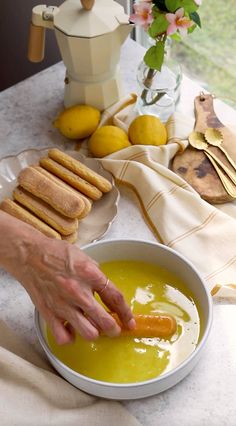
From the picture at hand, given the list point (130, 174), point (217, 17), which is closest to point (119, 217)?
point (130, 174)

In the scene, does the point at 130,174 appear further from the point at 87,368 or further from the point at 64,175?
the point at 87,368

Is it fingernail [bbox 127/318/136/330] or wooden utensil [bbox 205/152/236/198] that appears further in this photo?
wooden utensil [bbox 205/152/236/198]

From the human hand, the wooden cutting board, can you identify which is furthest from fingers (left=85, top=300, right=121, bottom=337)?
the wooden cutting board

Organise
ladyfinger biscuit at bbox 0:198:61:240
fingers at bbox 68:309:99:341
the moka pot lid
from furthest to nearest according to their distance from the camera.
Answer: the moka pot lid < ladyfinger biscuit at bbox 0:198:61:240 < fingers at bbox 68:309:99:341

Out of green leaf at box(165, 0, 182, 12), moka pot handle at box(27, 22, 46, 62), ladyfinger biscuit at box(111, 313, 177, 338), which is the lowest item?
ladyfinger biscuit at box(111, 313, 177, 338)

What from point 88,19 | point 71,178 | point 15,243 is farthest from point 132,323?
point 88,19

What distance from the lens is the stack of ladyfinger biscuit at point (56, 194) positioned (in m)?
1.05

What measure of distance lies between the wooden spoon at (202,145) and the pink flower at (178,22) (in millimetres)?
195

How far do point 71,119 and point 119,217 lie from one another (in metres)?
0.20

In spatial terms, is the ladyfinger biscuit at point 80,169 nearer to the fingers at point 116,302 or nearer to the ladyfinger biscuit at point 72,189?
the ladyfinger biscuit at point 72,189

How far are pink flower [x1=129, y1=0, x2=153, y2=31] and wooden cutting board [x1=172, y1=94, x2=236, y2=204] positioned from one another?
0.72ft

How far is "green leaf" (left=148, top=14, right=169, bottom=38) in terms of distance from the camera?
3.51 feet

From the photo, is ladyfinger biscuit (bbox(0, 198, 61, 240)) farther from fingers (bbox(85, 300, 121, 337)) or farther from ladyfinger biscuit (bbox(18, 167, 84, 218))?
fingers (bbox(85, 300, 121, 337))

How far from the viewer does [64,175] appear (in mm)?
1102
